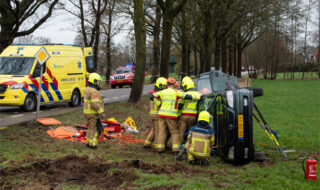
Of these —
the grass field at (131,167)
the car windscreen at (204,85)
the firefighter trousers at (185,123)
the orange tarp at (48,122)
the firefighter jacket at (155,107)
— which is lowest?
the grass field at (131,167)

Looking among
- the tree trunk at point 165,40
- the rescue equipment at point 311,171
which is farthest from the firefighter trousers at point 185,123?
the tree trunk at point 165,40

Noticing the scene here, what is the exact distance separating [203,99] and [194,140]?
146 centimetres

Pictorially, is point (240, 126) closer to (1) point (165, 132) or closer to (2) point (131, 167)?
(2) point (131, 167)

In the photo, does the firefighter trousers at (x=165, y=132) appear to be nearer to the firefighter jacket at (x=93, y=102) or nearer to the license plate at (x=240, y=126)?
the firefighter jacket at (x=93, y=102)

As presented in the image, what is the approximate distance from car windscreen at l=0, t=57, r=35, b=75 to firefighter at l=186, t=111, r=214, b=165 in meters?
9.92

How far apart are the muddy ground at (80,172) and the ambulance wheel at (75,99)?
34.1ft

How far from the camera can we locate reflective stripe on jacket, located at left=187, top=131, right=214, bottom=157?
7816mm

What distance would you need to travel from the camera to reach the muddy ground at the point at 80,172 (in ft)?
19.8

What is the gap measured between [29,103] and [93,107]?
681cm

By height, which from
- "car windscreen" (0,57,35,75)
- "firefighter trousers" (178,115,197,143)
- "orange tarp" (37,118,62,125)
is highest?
"car windscreen" (0,57,35,75)

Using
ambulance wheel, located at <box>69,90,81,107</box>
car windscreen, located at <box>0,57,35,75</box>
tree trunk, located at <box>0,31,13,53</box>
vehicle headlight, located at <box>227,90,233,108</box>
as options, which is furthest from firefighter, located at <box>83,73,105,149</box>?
tree trunk, located at <box>0,31,13,53</box>

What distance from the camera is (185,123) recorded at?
931cm

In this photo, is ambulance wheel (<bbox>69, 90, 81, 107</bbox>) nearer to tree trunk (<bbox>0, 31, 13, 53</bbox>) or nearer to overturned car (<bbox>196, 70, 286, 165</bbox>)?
tree trunk (<bbox>0, 31, 13, 53</bbox>)

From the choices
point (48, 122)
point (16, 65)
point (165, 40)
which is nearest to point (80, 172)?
point (48, 122)
